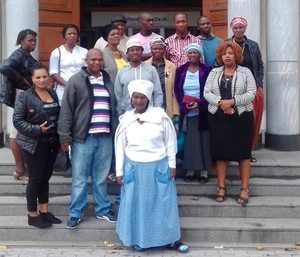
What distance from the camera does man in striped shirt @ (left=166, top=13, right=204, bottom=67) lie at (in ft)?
27.3

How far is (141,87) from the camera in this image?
6.80 meters

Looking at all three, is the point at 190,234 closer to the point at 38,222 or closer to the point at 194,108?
the point at 194,108

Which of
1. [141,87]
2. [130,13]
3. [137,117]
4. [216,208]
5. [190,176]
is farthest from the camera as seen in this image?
[130,13]

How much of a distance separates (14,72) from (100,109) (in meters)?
1.30

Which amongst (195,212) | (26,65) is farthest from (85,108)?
(195,212)

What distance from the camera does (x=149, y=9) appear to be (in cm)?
1476

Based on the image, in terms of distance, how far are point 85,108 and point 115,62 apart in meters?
1.05

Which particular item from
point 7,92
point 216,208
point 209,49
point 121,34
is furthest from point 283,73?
point 7,92

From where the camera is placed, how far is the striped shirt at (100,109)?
23.6ft

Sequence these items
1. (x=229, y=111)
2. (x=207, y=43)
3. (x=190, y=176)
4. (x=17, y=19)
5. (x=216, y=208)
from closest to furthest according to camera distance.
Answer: (x=229, y=111) → (x=216, y=208) → (x=190, y=176) → (x=207, y=43) → (x=17, y=19)

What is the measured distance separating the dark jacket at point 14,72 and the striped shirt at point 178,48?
1698mm

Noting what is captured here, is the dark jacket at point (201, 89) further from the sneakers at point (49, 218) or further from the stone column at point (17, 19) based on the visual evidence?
the stone column at point (17, 19)

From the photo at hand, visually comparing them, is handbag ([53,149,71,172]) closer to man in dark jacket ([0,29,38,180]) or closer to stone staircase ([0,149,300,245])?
stone staircase ([0,149,300,245])

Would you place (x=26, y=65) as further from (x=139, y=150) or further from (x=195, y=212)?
(x=195, y=212)
